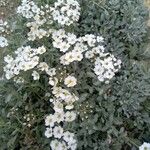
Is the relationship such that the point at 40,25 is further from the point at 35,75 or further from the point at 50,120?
the point at 50,120

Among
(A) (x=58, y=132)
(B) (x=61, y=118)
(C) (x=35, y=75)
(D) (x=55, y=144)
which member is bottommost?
(D) (x=55, y=144)

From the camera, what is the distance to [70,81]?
12.5 ft

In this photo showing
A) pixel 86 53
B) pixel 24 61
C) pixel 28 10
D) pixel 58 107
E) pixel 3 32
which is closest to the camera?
pixel 58 107

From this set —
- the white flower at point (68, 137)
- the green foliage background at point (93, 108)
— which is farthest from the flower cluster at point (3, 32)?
the white flower at point (68, 137)

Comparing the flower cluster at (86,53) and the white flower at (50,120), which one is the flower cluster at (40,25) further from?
the white flower at (50,120)

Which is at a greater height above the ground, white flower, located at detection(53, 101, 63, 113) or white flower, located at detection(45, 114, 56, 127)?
white flower, located at detection(53, 101, 63, 113)

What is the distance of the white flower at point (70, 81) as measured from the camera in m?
3.79

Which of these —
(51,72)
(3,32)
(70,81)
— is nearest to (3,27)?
(3,32)

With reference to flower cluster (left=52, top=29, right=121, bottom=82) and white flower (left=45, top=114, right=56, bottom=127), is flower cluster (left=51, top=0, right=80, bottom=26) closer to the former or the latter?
flower cluster (left=52, top=29, right=121, bottom=82)

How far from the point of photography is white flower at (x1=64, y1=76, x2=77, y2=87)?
3.79 meters

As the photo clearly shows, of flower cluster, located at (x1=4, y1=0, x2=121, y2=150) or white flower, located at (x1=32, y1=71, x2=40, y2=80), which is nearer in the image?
flower cluster, located at (x1=4, y1=0, x2=121, y2=150)

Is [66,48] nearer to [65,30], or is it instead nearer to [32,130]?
[65,30]

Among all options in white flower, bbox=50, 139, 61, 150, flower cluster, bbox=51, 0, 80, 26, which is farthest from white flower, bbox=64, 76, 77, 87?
flower cluster, bbox=51, 0, 80, 26

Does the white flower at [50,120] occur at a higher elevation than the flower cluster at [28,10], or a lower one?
lower
